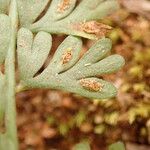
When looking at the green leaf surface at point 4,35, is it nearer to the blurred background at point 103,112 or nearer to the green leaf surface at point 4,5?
the green leaf surface at point 4,5

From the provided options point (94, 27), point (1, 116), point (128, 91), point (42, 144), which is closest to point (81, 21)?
point (94, 27)

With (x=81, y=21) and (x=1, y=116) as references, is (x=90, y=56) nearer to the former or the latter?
(x=81, y=21)


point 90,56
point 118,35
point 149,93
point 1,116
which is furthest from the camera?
point 118,35

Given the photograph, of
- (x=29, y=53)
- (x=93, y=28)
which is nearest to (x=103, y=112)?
(x=93, y=28)

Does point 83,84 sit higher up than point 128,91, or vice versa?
point 83,84

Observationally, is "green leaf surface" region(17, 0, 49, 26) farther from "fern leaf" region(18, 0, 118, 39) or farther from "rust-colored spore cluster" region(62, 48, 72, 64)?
"rust-colored spore cluster" region(62, 48, 72, 64)

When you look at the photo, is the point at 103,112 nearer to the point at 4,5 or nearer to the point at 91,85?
the point at 91,85
